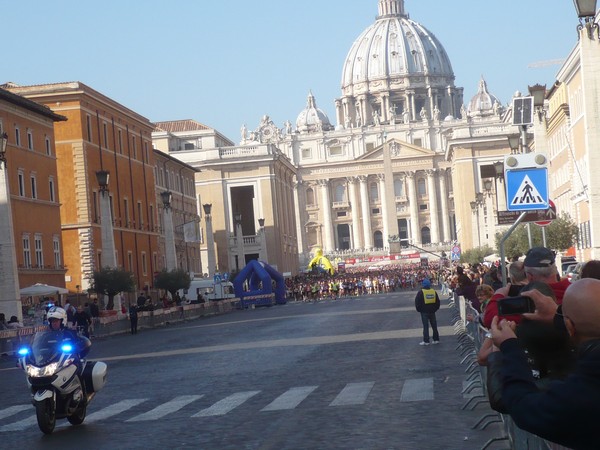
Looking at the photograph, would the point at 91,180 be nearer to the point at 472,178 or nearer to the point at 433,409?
the point at 433,409

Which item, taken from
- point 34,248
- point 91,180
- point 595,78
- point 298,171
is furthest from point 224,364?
point 298,171

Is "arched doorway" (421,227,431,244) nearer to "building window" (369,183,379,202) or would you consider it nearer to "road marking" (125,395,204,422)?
"building window" (369,183,379,202)

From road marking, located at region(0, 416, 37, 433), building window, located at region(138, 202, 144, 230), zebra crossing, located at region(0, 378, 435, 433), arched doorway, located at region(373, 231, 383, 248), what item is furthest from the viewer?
arched doorway, located at region(373, 231, 383, 248)

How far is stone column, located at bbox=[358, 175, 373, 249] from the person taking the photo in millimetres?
178125

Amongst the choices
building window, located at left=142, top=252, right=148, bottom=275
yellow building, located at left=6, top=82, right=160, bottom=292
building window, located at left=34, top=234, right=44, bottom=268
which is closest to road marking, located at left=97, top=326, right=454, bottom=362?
building window, located at left=34, top=234, right=44, bottom=268

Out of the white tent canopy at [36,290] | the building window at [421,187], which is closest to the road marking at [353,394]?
the white tent canopy at [36,290]

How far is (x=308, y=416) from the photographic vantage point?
12.5 metres

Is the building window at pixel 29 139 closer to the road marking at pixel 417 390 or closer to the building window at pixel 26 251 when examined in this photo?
the building window at pixel 26 251

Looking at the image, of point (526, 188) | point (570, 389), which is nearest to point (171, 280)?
point (526, 188)

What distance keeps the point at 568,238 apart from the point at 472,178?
83477mm

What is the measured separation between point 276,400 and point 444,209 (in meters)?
161

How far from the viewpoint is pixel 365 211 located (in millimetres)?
179500

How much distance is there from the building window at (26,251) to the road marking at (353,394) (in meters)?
33.8

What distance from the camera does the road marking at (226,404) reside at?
13.4 metres
